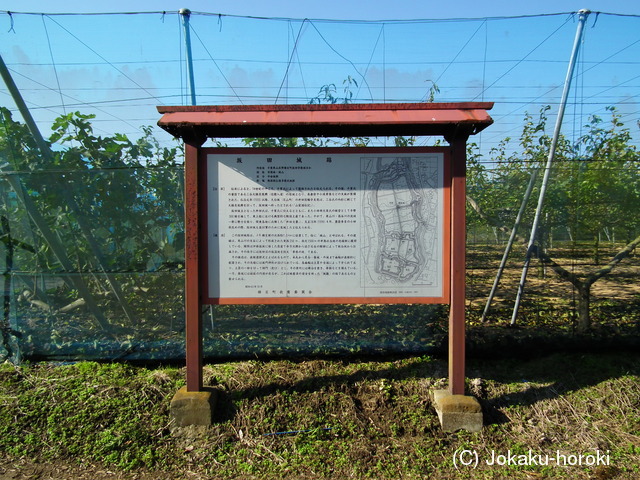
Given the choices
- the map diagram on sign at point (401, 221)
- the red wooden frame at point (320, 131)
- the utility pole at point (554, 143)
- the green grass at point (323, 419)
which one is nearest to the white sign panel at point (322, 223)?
the map diagram on sign at point (401, 221)

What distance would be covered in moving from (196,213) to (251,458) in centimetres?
183

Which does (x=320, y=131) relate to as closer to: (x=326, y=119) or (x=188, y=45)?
(x=326, y=119)

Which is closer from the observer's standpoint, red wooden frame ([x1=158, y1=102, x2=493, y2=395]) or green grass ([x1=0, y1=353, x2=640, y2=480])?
green grass ([x1=0, y1=353, x2=640, y2=480])

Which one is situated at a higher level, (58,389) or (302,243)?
(302,243)

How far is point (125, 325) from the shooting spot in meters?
3.94

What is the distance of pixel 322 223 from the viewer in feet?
10.3

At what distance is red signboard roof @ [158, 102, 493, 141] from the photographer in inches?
114

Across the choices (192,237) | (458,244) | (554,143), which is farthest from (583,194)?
(192,237)

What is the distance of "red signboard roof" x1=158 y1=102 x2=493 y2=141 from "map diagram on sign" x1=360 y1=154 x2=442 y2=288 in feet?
0.95

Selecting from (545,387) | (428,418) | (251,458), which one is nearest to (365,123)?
(428,418)

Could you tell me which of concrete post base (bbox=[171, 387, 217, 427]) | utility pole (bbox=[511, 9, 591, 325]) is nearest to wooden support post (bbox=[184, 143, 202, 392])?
concrete post base (bbox=[171, 387, 217, 427])

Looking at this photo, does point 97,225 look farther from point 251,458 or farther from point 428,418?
point 428,418

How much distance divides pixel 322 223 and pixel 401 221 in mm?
620

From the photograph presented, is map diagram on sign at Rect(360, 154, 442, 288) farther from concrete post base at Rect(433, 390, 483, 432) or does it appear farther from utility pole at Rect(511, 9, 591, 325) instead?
utility pole at Rect(511, 9, 591, 325)
